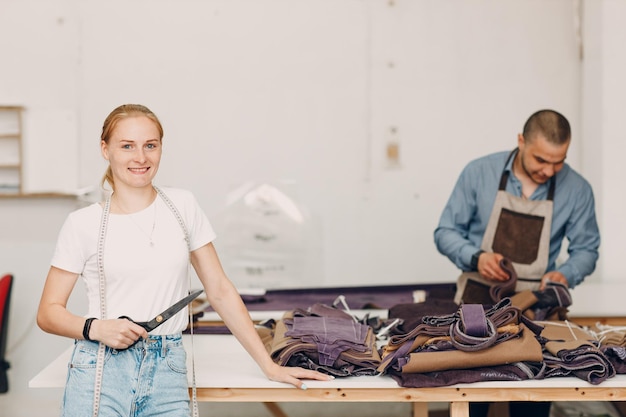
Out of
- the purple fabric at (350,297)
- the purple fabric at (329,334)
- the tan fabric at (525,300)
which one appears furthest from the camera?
the purple fabric at (350,297)

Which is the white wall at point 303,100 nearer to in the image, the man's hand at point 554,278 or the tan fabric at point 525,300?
the man's hand at point 554,278

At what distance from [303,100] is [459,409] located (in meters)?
2.84

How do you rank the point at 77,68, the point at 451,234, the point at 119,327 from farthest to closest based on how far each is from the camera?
the point at 77,68
the point at 451,234
the point at 119,327

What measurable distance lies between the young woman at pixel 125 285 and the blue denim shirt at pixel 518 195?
1.50 metres

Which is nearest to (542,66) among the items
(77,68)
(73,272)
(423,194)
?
(423,194)

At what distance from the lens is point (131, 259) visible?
212cm

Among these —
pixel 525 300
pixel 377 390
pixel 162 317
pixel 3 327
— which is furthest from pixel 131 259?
pixel 3 327

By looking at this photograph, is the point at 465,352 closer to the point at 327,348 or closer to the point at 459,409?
the point at 459,409

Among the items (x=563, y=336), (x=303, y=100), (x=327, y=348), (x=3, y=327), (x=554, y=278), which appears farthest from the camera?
(x=303, y=100)

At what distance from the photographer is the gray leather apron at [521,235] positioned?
→ 332 cm

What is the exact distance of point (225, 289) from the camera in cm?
234

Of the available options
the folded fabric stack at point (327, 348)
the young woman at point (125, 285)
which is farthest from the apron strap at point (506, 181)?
the young woman at point (125, 285)

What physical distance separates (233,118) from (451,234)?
187 cm

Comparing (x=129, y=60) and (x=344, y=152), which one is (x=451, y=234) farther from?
(x=129, y=60)
